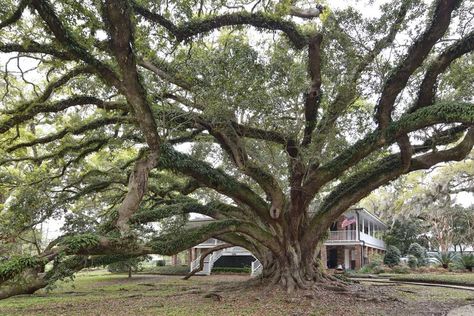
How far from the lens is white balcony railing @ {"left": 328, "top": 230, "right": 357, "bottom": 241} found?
26922mm

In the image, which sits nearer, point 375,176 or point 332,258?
point 375,176

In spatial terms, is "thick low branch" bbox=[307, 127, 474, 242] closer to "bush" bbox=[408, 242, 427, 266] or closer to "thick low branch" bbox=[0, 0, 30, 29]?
"thick low branch" bbox=[0, 0, 30, 29]

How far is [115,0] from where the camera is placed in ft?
18.5

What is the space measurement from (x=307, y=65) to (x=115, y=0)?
224 inches

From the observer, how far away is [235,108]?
9531mm

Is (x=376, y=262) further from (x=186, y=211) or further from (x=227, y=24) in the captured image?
(x=227, y=24)

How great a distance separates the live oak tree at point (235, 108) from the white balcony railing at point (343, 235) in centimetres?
1415

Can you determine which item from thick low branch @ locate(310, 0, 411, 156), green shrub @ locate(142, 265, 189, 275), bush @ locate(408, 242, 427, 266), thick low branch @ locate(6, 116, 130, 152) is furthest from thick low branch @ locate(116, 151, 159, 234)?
bush @ locate(408, 242, 427, 266)

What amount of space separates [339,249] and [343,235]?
9.67 ft

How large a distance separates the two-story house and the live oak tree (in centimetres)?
1397

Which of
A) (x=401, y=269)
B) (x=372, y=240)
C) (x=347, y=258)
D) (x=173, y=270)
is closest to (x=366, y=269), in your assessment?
(x=401, y=269)

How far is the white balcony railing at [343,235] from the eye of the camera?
26922 millimetres

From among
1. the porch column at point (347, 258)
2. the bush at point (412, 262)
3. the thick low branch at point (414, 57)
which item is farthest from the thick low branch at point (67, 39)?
the porch column at point (347, 258)

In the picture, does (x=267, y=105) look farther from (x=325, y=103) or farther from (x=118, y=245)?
(x=118, y=245)
